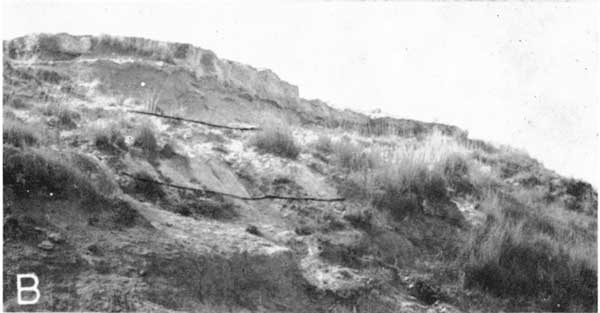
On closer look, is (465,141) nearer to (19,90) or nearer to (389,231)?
(389,231)

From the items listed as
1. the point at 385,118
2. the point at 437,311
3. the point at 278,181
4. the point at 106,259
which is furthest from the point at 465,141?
the point at 106,259

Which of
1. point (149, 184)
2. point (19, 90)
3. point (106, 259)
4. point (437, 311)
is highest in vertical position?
point (19, 90)

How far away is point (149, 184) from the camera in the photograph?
8172mm

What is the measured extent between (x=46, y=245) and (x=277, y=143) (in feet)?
16.1

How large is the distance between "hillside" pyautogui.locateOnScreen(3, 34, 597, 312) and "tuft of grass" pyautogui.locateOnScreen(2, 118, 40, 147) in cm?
4

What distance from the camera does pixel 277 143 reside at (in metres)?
10.6

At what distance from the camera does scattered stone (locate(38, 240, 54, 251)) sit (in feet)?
20.7

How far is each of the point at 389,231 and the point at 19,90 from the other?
7.14 meters

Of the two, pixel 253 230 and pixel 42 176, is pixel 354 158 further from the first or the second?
pixel 42 176

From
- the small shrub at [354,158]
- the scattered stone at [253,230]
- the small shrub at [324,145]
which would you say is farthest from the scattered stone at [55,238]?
the small shrub at [324,145]

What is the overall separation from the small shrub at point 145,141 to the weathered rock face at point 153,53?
5.85 m

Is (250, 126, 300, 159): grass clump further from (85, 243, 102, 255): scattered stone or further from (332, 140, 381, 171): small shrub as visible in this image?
(85, 243, 102, 255): scattered stone

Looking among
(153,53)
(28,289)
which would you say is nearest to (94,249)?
(28,289)

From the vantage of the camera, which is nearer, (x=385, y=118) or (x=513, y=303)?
(x=513, y=303)
